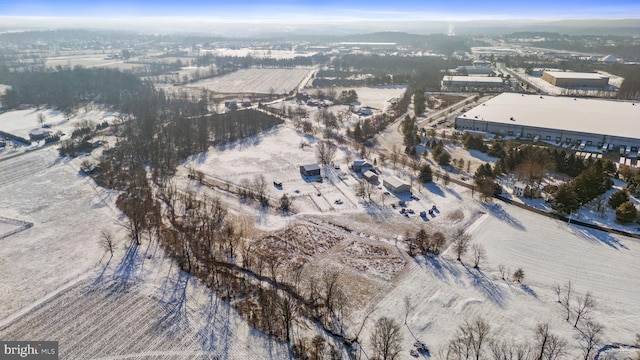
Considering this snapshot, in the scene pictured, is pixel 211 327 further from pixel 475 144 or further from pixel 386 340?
pixel 475 144

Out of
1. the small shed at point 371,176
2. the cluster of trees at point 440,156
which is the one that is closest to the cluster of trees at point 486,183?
the cluster of trees at point 440,156

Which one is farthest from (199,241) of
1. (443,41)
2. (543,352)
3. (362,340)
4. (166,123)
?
(443,41)

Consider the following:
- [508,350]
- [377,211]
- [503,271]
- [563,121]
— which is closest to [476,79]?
[563,121]

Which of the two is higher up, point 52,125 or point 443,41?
point 443,41

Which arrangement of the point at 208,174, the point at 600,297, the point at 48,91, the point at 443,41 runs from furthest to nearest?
the point at 443,41
the point at 48,91
the point at 208,174
the point at 600,297

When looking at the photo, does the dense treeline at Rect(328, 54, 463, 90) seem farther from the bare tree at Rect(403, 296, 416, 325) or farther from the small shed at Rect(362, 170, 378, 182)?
the bare tree at Rect(403, 296, 416, 325)

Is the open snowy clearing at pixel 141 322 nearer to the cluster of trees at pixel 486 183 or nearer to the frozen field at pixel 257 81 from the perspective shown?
the cluster of trees at pixel 486 183

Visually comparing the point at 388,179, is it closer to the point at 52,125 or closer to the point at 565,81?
the point at 52,125
